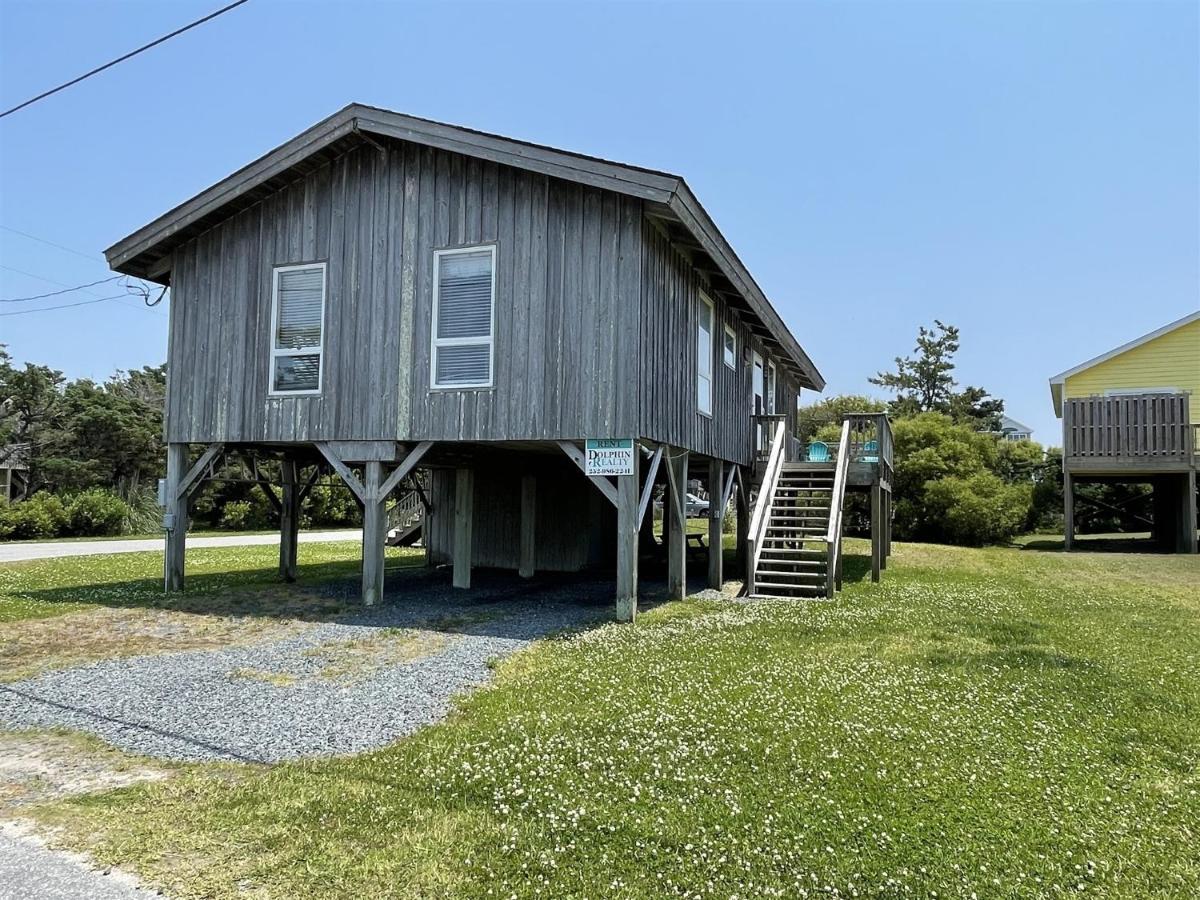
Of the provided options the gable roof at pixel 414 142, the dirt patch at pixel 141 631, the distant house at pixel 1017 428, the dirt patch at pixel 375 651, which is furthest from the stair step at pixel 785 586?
the distant house at pixel 1017 428

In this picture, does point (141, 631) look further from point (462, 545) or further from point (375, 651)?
point (462, 545)

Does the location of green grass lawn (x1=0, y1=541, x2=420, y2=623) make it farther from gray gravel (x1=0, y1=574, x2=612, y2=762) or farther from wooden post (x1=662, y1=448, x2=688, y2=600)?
wooden post (x1=662, y1=448, x2=688, y2=600)

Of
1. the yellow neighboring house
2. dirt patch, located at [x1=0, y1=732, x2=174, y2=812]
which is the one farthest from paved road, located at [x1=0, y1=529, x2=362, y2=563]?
the yellow neighboring house

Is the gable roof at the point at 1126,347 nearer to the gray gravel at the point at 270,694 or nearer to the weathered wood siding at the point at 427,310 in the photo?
the weathered wood siding at the point at 427,310

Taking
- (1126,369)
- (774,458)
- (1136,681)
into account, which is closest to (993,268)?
(1126,369)

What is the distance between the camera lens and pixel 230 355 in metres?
11.2

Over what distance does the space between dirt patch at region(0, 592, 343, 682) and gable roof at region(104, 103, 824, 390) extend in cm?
547

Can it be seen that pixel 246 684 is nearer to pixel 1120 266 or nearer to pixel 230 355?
pixel 230 355

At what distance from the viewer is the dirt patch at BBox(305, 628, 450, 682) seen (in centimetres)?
704

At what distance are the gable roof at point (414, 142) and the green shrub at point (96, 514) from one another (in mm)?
18211

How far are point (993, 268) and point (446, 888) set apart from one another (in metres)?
27.2

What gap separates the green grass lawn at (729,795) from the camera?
10.5ft

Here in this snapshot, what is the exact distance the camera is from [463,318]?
10.1 meters

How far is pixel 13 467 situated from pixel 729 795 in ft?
117
